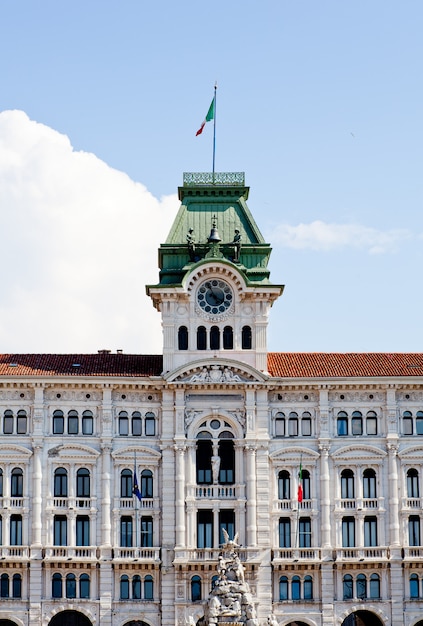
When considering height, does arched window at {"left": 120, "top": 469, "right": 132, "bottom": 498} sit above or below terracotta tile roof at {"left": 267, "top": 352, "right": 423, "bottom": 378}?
below

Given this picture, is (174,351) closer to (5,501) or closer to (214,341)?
(214,341)

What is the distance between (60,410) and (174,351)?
7.38 metres

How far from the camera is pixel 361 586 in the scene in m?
83.4

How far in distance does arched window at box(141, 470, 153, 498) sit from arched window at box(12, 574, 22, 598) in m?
8.38

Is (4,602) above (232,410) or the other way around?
the other way around

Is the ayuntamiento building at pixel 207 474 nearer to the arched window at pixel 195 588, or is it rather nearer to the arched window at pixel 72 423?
the arched window at pixel 72 423

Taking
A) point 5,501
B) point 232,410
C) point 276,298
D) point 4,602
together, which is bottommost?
point 4,602

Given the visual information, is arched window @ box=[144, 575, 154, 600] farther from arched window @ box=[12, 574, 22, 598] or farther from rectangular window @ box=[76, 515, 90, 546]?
arched window @ box=[12, 574, 22, 598]

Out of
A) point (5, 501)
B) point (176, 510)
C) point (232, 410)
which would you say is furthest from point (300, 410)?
point (5, 501)

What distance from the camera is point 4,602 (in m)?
81.9

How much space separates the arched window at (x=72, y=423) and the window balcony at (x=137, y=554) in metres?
7.14

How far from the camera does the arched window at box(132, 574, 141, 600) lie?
82750 millimetres

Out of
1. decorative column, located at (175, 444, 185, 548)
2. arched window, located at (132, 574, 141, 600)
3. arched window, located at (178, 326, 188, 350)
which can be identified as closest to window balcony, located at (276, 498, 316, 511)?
decorative column, located at (175, 444, 185, 548)

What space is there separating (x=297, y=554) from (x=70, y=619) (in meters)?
14.0
